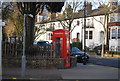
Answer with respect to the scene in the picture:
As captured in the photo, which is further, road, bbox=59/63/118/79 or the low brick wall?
the low brick wall

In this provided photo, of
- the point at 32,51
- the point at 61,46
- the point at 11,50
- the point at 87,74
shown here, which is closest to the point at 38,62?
the point at 32,51

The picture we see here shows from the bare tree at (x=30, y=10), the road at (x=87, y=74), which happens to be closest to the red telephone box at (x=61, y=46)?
the road at (x=87, y=74)

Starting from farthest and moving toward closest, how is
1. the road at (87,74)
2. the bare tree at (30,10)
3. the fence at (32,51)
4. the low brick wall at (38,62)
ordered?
the bare tree at (30,10)
the fence at (32,51)
the low brick wall at (38,62)
the road at (87,74)

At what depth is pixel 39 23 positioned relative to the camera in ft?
143

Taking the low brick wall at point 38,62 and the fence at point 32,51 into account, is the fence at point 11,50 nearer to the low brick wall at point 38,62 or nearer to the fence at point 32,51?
the fence at point 32,51

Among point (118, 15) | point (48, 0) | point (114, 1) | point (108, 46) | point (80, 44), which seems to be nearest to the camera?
point (48, 0)

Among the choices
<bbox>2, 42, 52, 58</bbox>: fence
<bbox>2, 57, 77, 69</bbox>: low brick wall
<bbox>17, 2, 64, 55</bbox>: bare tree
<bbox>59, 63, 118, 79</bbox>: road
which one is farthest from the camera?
<bbox>17, 2, 64, 55</bbox>: bare tree

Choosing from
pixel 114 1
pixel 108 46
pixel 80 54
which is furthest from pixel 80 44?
pixel 80 54

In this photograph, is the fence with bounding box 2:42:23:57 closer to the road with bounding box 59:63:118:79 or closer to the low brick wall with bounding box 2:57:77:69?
the low brick wall with bounding box 2:57:77:69

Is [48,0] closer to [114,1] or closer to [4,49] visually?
[4,49]

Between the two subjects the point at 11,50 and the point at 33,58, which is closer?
the point at 33,58

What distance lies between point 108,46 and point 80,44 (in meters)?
5.74

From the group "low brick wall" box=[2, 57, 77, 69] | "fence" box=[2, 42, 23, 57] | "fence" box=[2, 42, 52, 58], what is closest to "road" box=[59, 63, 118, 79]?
"low brick wall" box=[2, 57, 77, 69]

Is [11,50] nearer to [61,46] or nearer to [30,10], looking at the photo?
[30,10]
